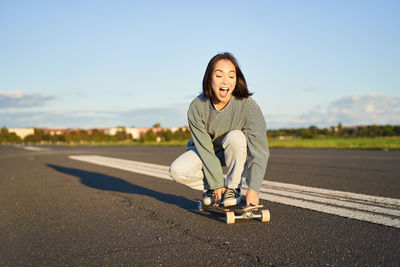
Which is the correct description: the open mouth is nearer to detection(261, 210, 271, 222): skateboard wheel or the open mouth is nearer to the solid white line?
detection(261, 210, 271, 222): skateboard wheel

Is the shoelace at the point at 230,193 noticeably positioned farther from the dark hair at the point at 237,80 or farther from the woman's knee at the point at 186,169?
the dark hair at the point at 237,80

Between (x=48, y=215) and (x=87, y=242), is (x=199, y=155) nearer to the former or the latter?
(x=87, y=242)

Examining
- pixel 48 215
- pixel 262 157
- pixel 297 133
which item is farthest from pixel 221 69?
pixel 297 133

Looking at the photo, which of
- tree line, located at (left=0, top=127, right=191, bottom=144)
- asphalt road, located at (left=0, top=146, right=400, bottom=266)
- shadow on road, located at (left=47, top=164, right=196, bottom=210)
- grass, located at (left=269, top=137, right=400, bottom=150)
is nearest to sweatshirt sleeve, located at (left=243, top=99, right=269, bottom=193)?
asphalt road, located at (left=0, top=146, right=400, bottom=266)

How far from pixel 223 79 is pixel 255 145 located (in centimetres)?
73

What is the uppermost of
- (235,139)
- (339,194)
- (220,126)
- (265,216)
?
(220,126)

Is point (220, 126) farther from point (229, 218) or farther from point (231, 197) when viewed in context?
point (229, 218)

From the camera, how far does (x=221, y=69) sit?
334cm

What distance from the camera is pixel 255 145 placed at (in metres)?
A: 3.41

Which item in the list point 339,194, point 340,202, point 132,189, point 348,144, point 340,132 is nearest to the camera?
point 340,202

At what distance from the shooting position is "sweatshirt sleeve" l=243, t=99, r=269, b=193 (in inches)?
129

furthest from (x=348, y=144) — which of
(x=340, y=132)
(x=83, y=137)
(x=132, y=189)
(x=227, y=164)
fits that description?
(x=83, y=137)

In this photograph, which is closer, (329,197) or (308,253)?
(308,253)

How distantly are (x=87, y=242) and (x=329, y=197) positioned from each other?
3.15 m
